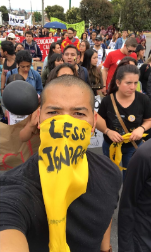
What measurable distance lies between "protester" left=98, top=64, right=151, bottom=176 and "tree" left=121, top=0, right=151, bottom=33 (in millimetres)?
19805

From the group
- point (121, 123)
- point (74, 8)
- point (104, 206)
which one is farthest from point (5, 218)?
point (74, 8)

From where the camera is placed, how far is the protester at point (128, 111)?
7.64 feet

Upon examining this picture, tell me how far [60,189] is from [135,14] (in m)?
22.8

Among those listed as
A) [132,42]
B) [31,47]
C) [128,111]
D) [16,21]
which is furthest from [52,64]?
[16,21]

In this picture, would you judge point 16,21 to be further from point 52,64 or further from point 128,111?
point 128,111

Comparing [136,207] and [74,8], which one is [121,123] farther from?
[74,8]

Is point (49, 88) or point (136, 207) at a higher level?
point (49, 88)

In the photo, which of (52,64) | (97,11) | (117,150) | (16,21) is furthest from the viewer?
(97,11)

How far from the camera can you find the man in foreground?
863mm

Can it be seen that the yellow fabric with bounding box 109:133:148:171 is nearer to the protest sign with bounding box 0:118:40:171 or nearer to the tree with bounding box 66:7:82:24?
the protest sign with bounding box 0:118:40:171

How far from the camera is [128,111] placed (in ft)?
7.79

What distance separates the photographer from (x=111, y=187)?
47.3 inches

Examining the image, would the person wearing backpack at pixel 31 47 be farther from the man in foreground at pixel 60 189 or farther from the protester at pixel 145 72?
the man in foreground at pixel 60 189

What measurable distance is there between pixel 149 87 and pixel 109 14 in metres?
26.5
